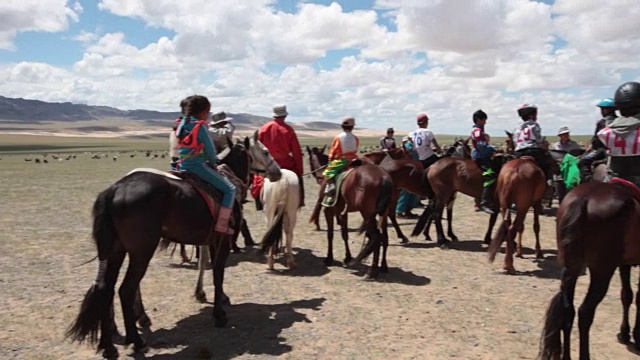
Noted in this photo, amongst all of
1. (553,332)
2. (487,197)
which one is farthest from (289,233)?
(487,197)

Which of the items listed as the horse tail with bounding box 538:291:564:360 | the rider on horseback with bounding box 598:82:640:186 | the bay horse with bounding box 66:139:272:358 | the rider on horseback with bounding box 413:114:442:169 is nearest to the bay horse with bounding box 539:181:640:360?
the horse tail with bounding box 538:291:564:360

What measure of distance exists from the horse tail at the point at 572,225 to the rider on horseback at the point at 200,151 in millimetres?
3863

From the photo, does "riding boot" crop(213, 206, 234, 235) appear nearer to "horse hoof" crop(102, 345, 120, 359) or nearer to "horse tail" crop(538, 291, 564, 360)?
"horse hoof" crop(102, 345, 120, 359)

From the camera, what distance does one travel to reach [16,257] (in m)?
10.3

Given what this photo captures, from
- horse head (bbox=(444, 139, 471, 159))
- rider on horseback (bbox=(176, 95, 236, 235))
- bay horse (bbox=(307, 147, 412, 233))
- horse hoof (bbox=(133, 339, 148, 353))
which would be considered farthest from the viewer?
bay horse (bbox=(307, 147, 412, 233))

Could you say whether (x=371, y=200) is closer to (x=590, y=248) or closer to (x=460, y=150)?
(x=590, y=248)

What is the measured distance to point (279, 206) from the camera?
30.0 feet

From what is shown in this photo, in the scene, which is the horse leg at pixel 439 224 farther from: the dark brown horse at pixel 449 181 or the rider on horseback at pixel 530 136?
the rider on horseback at pixel 530 136

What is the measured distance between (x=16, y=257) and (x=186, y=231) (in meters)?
6.04

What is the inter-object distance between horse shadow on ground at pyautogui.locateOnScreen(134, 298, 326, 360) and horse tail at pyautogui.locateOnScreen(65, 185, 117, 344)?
0.67 metres

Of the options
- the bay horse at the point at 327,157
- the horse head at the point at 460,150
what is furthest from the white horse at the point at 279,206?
the horse head at the point at 460,150

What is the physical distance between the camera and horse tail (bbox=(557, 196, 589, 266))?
17.0ft

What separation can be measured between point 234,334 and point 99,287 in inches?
69.6

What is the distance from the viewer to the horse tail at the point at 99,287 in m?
5.51
